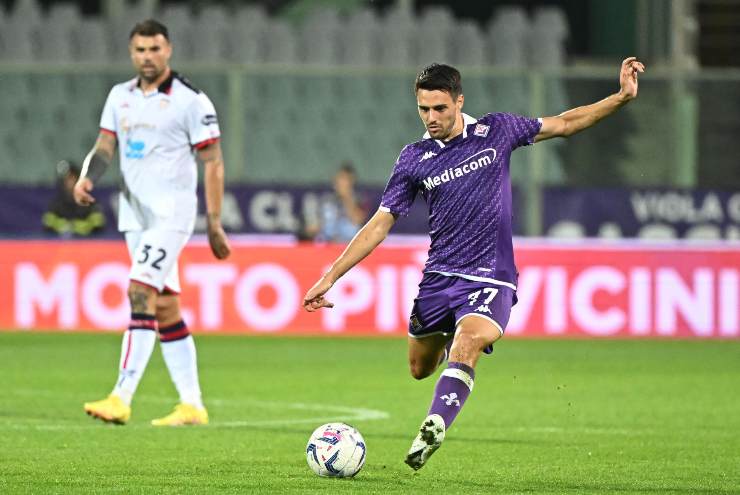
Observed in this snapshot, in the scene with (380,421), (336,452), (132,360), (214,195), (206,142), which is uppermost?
(206,142)

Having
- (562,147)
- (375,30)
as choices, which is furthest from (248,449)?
(375,30)

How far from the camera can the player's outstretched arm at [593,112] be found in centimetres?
736

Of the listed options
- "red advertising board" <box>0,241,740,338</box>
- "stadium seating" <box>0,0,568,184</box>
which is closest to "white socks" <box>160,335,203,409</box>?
"red advertising board" <box>0,241,740,338</box>

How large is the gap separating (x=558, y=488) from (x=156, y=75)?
148 inches

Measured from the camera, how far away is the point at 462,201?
739 centimetres

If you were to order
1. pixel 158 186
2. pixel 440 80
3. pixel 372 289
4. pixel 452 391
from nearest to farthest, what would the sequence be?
pixel 452 391, pixel 440 80, pixel 158 186, pixel 372 289

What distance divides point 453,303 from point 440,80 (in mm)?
1022

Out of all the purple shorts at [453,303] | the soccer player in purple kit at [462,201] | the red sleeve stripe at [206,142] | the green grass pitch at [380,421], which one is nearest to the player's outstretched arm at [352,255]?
the soccer player in purple kit at [462,201]

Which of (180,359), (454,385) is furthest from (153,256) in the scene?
(454,385)

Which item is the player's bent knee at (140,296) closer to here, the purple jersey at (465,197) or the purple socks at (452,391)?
the purple jersey at (465,197)

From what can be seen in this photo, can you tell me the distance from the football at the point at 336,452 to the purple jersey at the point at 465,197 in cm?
95

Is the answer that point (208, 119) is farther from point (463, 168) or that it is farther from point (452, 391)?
point (452, 391)

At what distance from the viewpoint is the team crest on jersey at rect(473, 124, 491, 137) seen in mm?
7438

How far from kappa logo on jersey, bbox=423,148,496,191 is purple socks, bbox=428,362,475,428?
900 mm
